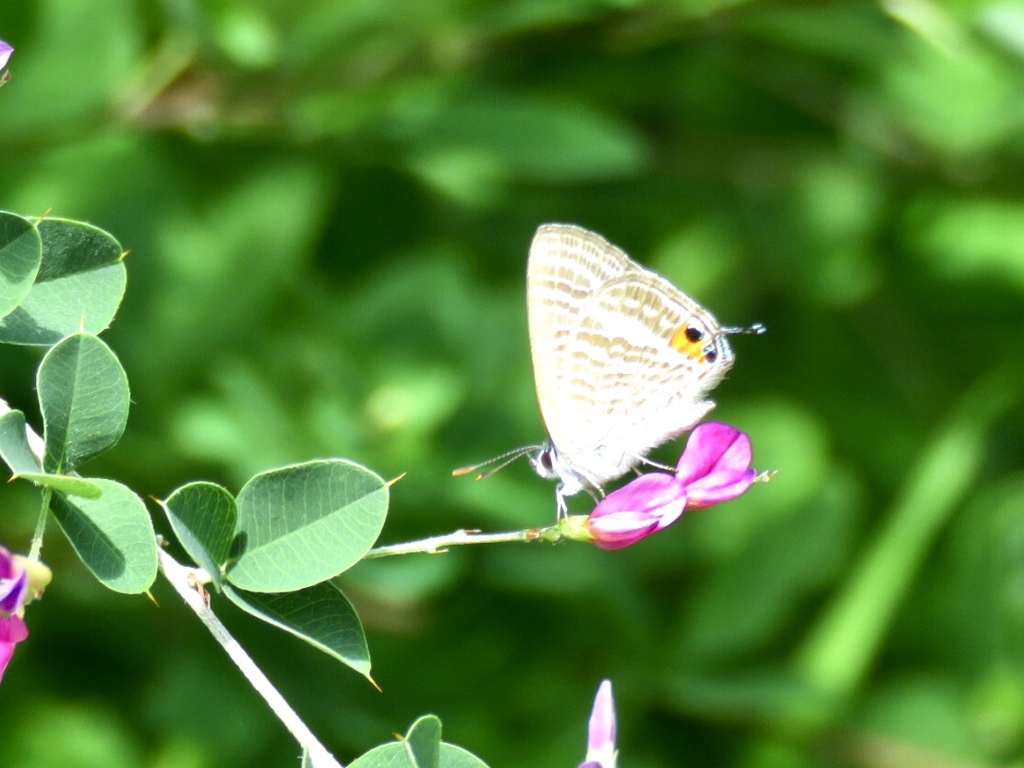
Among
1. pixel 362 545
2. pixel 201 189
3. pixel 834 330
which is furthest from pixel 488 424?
pixel 362 545

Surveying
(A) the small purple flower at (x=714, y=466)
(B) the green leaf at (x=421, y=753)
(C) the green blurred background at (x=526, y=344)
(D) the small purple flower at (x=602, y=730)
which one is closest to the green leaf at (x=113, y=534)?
(B) the green leaf at (x=421, y=753)

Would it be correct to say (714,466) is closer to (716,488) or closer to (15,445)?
(716,488)

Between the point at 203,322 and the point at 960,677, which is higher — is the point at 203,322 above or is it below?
above

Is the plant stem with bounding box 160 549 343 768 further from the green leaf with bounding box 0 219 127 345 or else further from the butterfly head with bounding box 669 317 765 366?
the butterfly head with bounding box 669 317 765 366

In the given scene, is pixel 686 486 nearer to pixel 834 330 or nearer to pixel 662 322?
pixel 662 322

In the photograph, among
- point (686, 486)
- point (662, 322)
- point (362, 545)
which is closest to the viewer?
point (362, 545)

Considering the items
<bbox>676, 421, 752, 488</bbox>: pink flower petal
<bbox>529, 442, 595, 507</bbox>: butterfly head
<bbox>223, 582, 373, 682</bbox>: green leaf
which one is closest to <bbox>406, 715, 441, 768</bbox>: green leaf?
<bbox>223, 582, 373, 682</bbox>: green leaf
